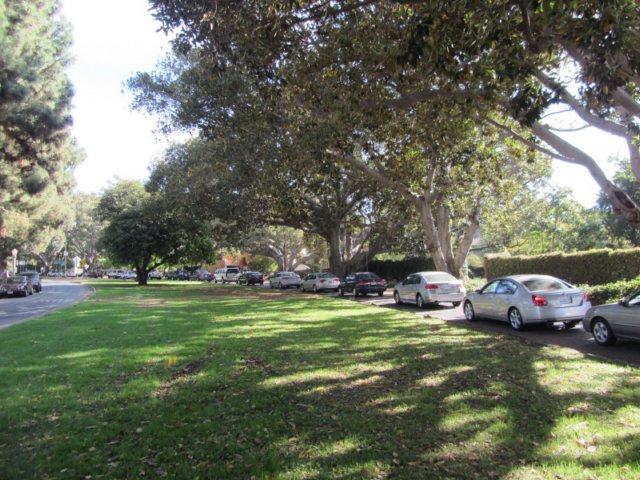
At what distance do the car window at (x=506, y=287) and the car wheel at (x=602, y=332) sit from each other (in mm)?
2829

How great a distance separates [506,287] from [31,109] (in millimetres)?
26942

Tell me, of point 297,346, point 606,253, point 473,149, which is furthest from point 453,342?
point 606,253

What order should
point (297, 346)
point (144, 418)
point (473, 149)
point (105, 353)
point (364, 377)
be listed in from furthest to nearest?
point (473, 149), point (297, 346), point (105, 353), point (364, 377), point (144, 418)

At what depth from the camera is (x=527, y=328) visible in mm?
12430

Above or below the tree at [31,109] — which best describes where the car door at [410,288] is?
below

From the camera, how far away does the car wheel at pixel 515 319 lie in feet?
39.9

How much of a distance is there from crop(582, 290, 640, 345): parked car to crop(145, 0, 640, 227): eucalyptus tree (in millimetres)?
2971

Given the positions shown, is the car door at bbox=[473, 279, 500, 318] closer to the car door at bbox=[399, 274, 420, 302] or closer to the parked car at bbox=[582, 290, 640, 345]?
the parked car at bbox=[582, 290, 640, 345]

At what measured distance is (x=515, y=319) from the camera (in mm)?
12367

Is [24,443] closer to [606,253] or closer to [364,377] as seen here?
[364,377]

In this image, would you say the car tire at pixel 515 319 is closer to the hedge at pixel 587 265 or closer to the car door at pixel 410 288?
the car door at pixel 410 288

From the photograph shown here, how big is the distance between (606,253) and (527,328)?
11591 millimetres

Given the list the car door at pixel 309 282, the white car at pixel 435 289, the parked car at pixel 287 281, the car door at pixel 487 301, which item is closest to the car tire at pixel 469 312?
the car door at pixel 487 301

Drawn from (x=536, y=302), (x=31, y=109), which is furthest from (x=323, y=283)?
(x=536, y=302)
